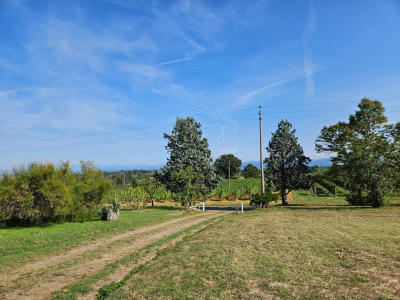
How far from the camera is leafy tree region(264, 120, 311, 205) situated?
23.8 meters

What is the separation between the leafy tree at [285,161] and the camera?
23.8m

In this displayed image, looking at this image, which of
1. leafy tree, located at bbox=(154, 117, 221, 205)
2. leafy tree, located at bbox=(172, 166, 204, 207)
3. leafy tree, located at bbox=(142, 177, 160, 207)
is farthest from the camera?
leafy tree, located at bbox=(142, 177, 160, 207)

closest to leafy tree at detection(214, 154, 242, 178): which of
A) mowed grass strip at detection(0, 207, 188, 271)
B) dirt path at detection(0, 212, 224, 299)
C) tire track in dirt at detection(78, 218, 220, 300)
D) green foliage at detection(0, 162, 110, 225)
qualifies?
green foliage at detection(0, 162, 110, 225)

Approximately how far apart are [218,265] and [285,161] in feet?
64.6

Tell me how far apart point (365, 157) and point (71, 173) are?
20573mm

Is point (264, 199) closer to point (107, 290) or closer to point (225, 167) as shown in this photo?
point (107, 290)

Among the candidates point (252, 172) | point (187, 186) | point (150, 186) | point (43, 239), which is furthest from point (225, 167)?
point (43, 239)

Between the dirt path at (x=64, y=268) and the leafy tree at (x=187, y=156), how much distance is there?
1469cm

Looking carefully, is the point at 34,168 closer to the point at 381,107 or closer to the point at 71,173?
the point at 71,173

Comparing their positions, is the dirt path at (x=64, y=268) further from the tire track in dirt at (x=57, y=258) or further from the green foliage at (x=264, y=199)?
the green foliage at (x=264, y=199)

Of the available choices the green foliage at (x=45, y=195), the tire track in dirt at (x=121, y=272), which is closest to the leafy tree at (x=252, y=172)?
the green foliage at (x=45, y=195)

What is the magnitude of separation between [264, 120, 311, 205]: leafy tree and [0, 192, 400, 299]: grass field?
1315 cm

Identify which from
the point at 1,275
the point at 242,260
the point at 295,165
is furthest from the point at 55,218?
the point at 295,165

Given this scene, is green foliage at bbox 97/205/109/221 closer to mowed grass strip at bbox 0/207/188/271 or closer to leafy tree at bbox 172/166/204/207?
mowed grass strip at bbox 0/207/188/271
